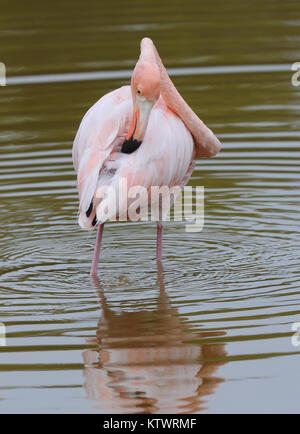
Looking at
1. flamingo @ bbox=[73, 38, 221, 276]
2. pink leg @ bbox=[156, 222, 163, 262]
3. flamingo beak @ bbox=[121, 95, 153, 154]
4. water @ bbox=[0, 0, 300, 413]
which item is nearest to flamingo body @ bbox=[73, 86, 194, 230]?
flamingo @ bbox=[73, 38, 221, 276]

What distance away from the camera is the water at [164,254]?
6.56 meters

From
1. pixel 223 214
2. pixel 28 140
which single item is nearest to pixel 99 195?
pixel 223 214

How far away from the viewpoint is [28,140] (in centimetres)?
1258

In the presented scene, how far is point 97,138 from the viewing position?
7.99 m

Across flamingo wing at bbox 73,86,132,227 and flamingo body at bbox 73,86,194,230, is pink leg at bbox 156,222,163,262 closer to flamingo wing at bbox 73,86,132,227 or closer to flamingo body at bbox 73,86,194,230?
flamingo body at bbox 73,86,194,230

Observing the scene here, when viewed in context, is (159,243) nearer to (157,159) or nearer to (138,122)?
(157,159)

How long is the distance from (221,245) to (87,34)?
356 inches

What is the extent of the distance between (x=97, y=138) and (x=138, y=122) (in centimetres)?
36

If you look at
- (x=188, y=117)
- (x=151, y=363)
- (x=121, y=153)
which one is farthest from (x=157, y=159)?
(x=151, y=363)

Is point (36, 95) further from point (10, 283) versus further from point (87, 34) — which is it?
point (10, 283)

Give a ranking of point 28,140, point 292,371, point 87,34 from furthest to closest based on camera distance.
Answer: point 87,34, point 28,140, point 292,371

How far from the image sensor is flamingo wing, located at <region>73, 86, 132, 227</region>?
7766 millimetres

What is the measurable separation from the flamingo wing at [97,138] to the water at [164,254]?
827 millimetres
